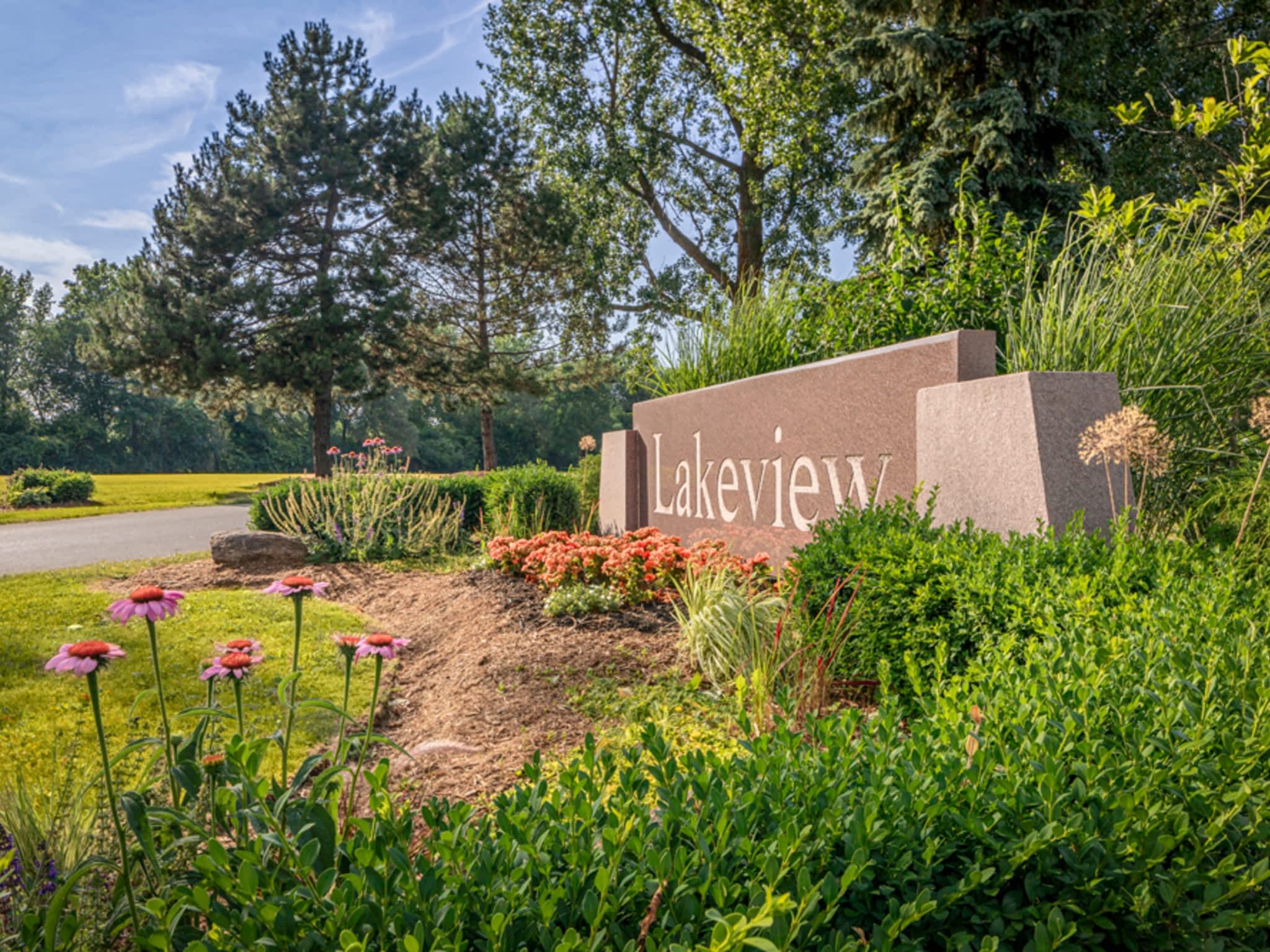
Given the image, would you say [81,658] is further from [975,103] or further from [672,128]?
[672,128]

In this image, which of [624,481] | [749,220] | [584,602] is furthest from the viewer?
[749,220]

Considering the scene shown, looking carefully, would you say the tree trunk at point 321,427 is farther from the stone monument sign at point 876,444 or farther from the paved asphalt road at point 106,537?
the stone monument sign at point 876,444

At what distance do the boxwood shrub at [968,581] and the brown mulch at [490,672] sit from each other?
3.67 ft

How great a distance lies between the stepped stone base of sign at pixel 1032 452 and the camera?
344 cm

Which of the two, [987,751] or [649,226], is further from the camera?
[649,226]

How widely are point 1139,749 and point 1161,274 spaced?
368 centimetres

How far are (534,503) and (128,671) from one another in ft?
18.3

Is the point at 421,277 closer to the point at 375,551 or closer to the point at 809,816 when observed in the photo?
the point at 375,551

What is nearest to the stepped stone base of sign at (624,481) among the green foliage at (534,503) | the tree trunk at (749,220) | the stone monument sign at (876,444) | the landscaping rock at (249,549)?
the stone monument sign at (876,444)

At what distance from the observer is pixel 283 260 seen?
22.1 metres

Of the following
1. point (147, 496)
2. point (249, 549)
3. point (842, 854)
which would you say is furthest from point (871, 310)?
point (147, 496)

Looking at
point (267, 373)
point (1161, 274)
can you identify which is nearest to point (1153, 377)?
point (1161, 274)

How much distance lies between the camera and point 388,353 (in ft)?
74.1

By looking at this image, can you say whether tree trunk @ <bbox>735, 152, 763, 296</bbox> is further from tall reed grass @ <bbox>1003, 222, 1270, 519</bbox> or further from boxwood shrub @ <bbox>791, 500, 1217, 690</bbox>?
boxwood shrub @ <bbox>791, 500, 1217, 690</bbox>
